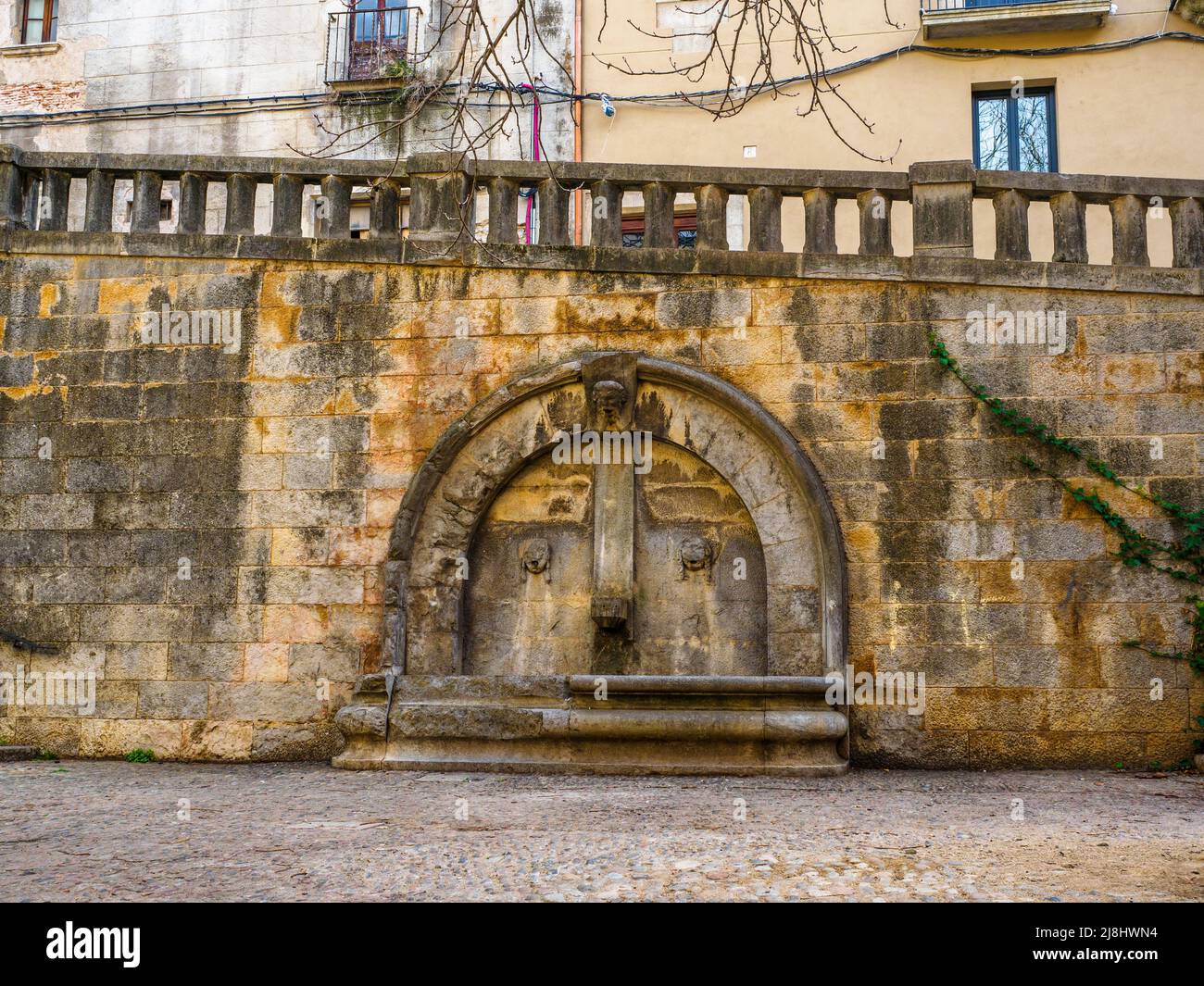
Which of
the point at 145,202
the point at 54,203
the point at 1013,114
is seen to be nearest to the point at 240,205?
the point at 145,202

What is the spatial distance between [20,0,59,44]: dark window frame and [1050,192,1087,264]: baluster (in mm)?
14166

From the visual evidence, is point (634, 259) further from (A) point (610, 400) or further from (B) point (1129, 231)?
(B) point (1129, 231)

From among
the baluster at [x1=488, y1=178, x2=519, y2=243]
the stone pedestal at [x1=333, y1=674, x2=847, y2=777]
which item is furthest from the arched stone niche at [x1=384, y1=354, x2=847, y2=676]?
the baluster at [x1=488, y1=178, x2=519, y2=243]

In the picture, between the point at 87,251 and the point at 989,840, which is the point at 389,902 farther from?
the point at 87,251

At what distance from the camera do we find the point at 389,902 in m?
4.52

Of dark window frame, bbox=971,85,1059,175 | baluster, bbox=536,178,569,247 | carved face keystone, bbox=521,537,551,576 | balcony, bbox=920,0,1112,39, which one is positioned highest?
balcony, bbox=920,0,1112,39

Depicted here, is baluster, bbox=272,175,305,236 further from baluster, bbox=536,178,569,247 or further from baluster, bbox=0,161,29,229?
baluster, bbox=0,161,29,229

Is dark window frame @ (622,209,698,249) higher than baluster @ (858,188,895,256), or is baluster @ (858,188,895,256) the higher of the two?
dark window frame @ (622,209,698,249)

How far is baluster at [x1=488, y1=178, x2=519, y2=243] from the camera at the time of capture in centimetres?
926

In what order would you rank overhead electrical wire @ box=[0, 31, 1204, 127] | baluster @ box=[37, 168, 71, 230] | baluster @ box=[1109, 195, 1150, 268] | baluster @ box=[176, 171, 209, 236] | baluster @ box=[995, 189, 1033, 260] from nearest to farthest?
1. baluster @ box=[1109, 195, 1150, 268]
2. baluster @ box=[995, 189, 1033, 260]
3. baluster @ box=[176, 171, 209, 236]
4. baluster @ box=[37, 168, 71, 230]
5. overhead electrical wire @ box=[0, 31, 1204, 127]

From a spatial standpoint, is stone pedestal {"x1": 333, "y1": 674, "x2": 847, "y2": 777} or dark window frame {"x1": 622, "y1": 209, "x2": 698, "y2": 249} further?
dark window frame {"x1": 622, "y1": 209, "x2": 698, "y2": 249}

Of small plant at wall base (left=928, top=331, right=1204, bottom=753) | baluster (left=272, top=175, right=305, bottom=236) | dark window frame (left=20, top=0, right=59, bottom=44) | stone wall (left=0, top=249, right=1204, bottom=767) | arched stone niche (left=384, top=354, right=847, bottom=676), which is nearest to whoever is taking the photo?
small plant at wall base (left=928, top=331, right=1204, bottom=753)
